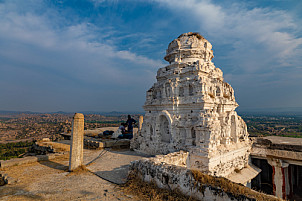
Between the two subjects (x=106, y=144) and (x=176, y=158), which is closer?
(x=176, y=158)

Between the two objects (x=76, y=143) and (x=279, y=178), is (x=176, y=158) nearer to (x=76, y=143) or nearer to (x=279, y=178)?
(x=76, y=143)

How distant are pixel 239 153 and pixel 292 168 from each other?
834cm

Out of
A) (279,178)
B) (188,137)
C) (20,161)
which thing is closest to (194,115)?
(188,137)

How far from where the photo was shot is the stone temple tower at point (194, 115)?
10109 millimetres

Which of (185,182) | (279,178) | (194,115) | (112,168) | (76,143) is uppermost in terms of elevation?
(194,115)

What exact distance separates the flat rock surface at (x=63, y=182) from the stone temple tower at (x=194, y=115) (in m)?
3.87

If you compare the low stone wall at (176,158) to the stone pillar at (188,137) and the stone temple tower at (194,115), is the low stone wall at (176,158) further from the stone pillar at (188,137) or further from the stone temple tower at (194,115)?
the stone pillar at (188,137)

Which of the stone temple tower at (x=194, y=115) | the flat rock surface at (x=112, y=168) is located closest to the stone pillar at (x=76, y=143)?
the flat rock surface at (x=112, y=168)

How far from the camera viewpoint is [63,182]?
770 centimetres

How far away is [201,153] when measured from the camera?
31.9 ft

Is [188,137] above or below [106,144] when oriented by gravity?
above

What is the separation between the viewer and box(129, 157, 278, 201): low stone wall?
446 cm

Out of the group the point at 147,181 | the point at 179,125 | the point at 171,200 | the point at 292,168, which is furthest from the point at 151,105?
the point at 292,168

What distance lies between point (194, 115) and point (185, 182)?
6261 mm
